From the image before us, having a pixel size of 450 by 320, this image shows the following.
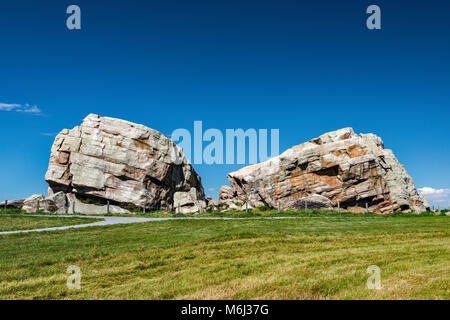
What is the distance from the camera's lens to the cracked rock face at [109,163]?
4631 centimetres

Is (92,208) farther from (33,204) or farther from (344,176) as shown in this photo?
(344,176)

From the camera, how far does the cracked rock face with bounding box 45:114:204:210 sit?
152ft

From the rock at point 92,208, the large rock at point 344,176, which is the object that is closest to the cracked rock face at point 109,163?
the rock at point 92,208

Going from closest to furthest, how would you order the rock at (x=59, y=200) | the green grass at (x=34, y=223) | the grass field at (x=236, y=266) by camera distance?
1. the grass field at (x=236, y=266)
2. the green grass at (x=34, y=223)
3. the rock at (x=59, y=200)

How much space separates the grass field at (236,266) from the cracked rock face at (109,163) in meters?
34.2

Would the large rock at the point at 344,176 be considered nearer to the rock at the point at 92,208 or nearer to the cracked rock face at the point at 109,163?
the cracked rock face at the point at 109,163

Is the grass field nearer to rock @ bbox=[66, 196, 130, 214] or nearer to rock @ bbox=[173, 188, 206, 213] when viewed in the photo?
rock @ bbox=[66, 196, 130, 214]

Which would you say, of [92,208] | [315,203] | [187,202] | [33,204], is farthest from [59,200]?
[315,203]

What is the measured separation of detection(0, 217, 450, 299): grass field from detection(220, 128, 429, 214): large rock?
3018 cm

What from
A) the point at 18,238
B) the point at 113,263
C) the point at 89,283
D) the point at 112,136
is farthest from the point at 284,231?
the point at 112,136

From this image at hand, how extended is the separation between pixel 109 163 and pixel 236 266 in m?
42.3

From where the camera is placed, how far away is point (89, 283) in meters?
7.26

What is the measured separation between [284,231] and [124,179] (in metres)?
37.6

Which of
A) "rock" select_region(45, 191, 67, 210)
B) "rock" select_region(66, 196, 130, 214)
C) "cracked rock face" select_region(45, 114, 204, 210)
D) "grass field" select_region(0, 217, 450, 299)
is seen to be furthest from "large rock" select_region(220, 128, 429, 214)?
"grass field" select_region(0, 217, 450, 299)
